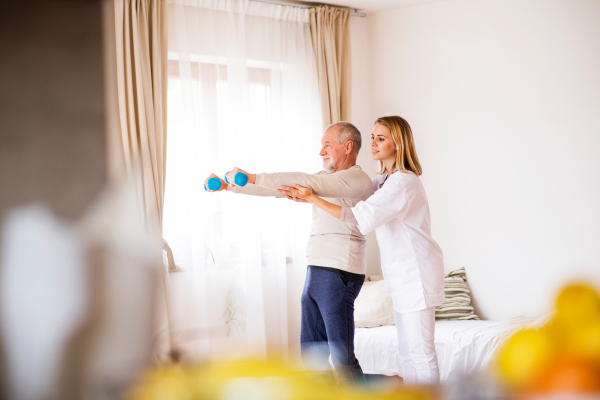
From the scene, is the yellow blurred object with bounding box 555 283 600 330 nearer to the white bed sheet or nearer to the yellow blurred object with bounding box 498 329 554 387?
the yellow blurred object with bounding box 498 329 554 387

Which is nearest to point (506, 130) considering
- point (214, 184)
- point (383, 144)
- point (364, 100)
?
point (364, 100)

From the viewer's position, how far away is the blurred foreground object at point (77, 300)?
33 centimetres

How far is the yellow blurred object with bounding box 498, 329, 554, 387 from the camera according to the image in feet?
0.71

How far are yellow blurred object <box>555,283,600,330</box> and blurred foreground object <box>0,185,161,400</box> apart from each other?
256mm

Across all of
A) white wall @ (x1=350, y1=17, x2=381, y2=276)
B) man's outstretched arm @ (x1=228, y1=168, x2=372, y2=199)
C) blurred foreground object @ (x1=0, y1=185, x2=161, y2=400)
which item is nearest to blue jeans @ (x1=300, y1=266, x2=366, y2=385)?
man's outstretched arm @ (x1=228, y1=168, x2=372, y2=199)

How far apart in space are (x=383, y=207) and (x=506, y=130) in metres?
1.73

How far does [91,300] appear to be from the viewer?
13.8 inches

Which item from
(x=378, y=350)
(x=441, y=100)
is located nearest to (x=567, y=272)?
(x=378, y=350)

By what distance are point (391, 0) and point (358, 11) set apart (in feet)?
1.11

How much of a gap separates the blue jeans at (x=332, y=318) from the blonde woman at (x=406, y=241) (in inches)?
7.8

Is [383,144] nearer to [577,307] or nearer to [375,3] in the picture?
[577,307]

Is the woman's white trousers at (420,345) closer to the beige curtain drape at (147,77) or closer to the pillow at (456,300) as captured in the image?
the pillow at (456,300)

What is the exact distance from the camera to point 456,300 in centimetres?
332

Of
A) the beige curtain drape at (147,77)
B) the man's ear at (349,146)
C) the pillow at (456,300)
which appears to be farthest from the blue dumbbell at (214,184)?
the pillow at (456,300)
